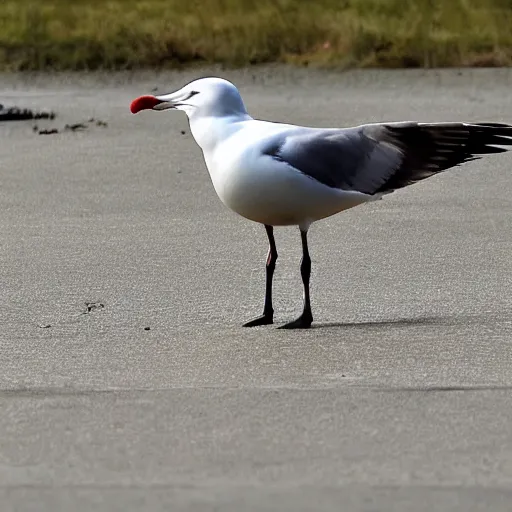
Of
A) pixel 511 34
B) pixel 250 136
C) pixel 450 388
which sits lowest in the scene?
pixel 511 34

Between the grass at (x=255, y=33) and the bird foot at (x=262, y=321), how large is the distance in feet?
33.9

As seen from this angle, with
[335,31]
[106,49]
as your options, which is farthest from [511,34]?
[106,49]

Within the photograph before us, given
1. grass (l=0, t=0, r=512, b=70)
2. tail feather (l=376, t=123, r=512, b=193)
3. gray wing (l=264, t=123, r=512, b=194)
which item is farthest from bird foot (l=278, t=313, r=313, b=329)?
grass (l=0, t=0, r=512, b=70)

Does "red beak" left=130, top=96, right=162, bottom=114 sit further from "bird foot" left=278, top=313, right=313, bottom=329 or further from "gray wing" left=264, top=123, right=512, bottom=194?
"bird foot" left=278, top=313, right=313, bottom=329

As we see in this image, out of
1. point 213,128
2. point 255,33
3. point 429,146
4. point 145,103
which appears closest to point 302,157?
point 213,128

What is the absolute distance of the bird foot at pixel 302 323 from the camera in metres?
5.56

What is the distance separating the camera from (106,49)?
1709 centimetres

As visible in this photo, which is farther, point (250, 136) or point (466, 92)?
point (466, 92)

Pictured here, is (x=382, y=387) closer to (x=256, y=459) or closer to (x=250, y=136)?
(x=256, y=459)

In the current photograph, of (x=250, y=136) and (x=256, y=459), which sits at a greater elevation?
(x=250, y=136)

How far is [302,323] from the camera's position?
18.3 feet

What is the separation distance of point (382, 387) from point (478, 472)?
2.91ft

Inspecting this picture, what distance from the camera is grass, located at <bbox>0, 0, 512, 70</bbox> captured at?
53.9ft

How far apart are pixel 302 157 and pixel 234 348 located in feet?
2.61
